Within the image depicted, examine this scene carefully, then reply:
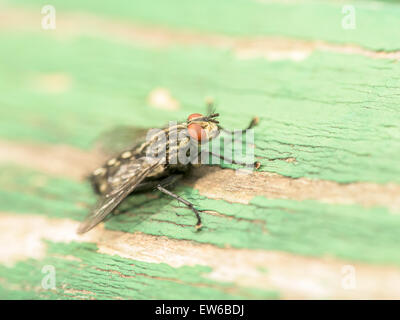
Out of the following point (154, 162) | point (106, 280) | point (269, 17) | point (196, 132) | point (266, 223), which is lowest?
point (106, 280)

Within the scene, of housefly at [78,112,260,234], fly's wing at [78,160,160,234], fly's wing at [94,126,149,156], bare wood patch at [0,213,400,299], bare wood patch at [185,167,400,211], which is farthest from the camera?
fly's wing at [94,126,149,156]

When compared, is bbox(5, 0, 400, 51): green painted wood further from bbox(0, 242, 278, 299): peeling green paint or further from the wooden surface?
bbox(0, 242, 278, 299): peeling green paint

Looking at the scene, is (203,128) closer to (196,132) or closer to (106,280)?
(196,132)

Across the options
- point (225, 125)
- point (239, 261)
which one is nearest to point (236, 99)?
point (225, 125)

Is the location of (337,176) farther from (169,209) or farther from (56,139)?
(56,139)

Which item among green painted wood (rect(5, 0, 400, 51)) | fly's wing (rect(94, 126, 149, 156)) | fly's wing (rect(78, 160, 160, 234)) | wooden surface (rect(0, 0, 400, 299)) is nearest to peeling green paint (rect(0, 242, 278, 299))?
wooden surface (rect(0, 0, 400, 299))
